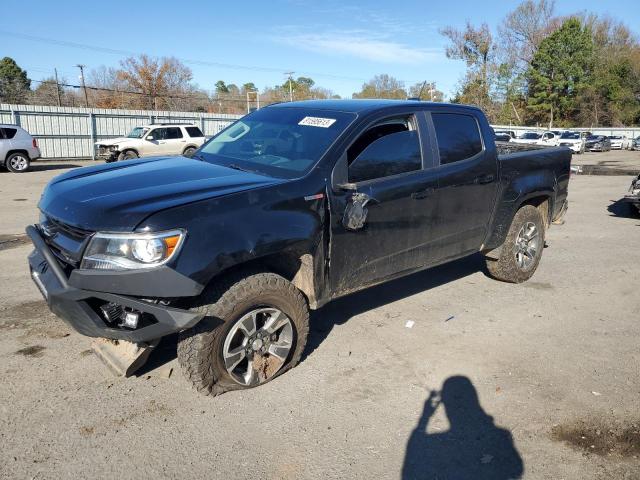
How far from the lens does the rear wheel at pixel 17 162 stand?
18156 mm

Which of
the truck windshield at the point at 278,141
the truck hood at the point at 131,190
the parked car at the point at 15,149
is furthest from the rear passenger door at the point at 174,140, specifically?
the truck hood at the point at 131,190

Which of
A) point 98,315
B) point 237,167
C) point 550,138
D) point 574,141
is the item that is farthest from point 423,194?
point 550,138

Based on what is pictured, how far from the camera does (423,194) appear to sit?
14.3 ft

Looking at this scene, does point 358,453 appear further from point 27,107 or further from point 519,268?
point 27,107

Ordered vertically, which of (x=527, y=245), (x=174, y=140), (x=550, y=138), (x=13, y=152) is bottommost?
(x=527, y=245)

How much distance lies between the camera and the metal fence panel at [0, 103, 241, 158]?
23859mm

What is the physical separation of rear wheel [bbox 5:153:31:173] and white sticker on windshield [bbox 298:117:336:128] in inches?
685

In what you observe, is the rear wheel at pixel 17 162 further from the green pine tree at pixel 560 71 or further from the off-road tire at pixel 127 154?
the green pine tree at pixel 560 71

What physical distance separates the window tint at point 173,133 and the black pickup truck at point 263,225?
58.3 ft

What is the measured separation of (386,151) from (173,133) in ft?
62.2

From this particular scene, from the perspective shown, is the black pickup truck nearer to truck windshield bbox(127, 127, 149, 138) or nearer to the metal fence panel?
truck windshield bbox(127, 127, 149, 138)

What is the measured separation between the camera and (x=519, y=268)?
19.5 feet

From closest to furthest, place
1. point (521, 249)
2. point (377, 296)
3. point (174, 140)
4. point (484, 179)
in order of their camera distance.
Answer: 1. point (484, 179)
2. point (377, 296)
3. point (521, 249)
4. point (174, 140)

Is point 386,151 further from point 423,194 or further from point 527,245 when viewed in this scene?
point 527,245
